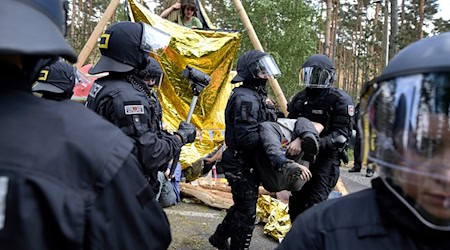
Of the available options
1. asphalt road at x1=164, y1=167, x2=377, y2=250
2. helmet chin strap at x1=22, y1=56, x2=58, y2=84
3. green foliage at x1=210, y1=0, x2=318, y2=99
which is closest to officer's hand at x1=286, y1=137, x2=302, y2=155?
asphalt road at x1=164, y1=167, x2=377, y2=250

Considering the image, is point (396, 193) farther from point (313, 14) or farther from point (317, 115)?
point (313, 14)

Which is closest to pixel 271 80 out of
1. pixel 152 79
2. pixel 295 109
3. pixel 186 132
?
pixel 295 109

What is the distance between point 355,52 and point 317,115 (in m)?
37.2

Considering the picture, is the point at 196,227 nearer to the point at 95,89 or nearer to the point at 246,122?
the point at 246,122

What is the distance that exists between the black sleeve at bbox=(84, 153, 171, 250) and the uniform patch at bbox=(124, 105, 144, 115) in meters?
1.53

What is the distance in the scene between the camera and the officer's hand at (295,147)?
150 inches

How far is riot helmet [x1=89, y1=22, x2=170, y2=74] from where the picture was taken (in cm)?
290

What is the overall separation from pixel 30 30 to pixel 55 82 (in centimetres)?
277

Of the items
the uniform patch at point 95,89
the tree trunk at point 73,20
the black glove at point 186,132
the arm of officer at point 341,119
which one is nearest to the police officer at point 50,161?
the uniform patch at point 95,89

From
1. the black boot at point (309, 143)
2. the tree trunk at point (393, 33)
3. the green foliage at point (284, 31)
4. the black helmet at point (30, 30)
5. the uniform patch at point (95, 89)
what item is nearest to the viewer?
the black helmet at point (30, 30)

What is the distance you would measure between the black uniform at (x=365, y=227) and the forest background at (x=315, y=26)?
5.66 meters

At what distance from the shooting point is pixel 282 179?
3881mm

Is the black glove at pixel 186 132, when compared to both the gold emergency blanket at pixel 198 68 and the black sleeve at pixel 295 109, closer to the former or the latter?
the black sleeve at pixel 295 109

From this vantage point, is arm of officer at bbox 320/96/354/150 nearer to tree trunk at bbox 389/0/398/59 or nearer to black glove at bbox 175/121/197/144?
black glove at bbox 175/121/197/144
